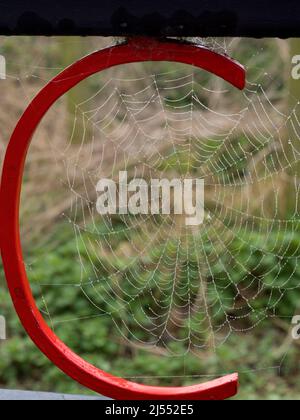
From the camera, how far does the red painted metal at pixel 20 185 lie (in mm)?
933

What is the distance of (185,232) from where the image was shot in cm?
197

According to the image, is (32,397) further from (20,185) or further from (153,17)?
(153,17)

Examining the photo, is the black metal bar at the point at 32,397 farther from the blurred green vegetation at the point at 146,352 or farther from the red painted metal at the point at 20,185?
the blurred green vegetation at the point at 146,352

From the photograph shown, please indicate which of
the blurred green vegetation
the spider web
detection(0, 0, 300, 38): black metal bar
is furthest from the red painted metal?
the blurred green vegetation

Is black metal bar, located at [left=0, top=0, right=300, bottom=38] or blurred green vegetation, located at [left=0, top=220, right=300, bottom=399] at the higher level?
black metal bar, located at [left=0, top=0, right=300, bottom=38]

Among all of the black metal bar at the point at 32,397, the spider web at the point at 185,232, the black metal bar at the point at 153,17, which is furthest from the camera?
the spider web at the point at 185,232

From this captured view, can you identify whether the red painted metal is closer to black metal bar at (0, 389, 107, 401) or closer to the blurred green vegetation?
black metal bar at (0, 389, 107, 401)

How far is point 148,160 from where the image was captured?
203cm

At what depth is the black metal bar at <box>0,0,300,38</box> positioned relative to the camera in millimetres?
859

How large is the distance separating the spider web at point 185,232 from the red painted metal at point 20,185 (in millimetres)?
964

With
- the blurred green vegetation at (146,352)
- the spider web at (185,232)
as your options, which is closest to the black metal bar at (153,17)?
the spider web at (185,232)

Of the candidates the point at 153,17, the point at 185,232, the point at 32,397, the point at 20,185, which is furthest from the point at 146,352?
the point at 153,17

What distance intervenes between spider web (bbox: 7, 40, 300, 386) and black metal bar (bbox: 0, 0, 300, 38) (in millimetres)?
1049
